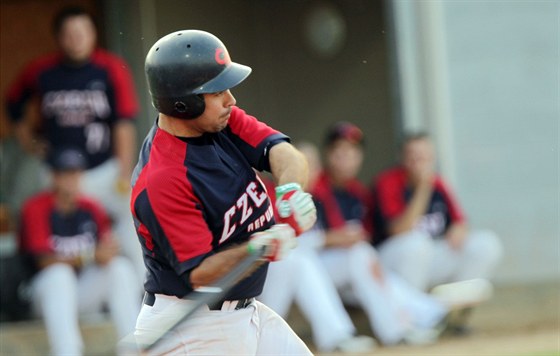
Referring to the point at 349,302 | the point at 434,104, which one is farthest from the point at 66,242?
the point at 434,104

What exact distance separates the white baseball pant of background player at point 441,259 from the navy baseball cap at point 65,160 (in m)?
2.21

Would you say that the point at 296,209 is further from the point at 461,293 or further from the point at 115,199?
the point at 461,293

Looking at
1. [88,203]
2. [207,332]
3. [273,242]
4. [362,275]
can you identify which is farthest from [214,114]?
[362,275]

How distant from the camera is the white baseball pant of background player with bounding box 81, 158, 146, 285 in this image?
776 centimetres

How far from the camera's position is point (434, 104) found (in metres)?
8.90

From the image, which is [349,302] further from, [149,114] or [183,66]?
[183,66]

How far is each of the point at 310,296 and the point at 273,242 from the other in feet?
12.4

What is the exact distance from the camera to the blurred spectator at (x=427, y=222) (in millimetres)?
8297

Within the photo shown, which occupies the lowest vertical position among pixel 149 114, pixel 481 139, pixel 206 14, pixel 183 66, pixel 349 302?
pixel 349 302

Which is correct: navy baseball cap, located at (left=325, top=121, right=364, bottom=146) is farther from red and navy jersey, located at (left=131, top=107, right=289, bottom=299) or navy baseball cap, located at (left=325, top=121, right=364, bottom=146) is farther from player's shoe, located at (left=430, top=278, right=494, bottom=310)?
red and navy jersey, located at (left=131, top=107, right=289, bottom=299)

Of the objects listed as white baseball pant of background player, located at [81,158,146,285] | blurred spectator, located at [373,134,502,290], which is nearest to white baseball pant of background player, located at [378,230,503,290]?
blurred spectator, located at [373,134,502,290]

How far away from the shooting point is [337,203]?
27.3ft

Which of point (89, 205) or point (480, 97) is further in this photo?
point (480, 97)

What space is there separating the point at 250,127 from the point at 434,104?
183 inches
